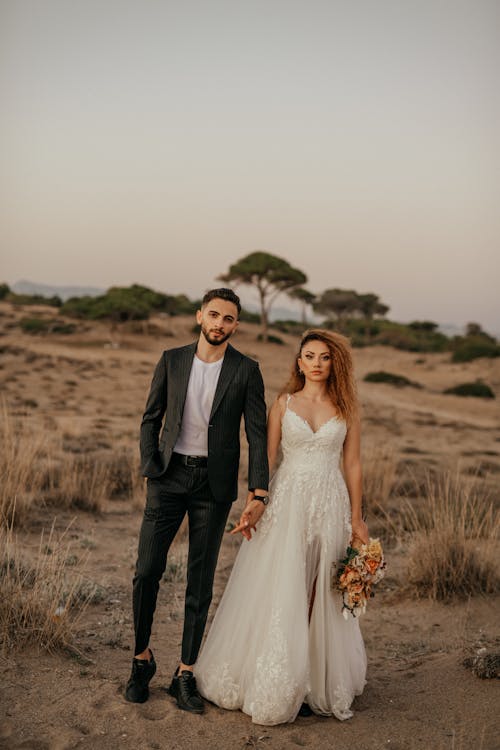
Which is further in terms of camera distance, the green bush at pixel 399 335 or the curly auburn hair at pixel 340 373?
the green bush at pixel 399 335

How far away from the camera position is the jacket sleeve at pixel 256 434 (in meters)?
3.73

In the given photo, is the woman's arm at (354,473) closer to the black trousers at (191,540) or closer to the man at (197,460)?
the man at (197,460)

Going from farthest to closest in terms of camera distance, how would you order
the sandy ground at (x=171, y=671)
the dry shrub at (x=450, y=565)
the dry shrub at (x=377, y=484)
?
the dry shrub at (x=377, y=484) → the dry shrub at (x=450, y=565) → the sandy ground at (x=171, y=671)

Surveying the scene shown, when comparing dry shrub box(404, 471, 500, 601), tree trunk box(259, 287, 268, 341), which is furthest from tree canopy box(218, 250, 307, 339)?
dry shrub box(404, 471, 500, 601)

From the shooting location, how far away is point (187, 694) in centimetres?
378

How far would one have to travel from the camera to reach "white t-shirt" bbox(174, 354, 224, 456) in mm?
3715

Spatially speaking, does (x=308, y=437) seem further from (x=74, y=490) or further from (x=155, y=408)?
(x=74, y=490)

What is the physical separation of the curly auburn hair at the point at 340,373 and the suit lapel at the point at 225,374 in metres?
0.46

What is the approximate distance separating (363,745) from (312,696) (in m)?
0.39

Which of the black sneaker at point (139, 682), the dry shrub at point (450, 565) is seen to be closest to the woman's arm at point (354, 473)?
the black sneaker at point (139, 682)

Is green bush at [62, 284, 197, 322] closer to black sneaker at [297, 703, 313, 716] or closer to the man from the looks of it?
the man

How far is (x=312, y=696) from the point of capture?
380 cm

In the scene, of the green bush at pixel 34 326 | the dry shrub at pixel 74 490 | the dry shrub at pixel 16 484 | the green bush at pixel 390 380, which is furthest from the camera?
the green bush at pixel 34 326

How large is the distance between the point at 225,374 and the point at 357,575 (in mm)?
1286
